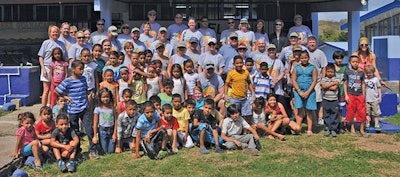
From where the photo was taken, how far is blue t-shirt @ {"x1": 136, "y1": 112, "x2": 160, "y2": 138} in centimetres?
618

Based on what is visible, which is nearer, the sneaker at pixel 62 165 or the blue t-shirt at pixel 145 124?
the sneaker at pixel 62 165

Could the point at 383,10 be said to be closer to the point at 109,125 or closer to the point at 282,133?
the point at 282,133

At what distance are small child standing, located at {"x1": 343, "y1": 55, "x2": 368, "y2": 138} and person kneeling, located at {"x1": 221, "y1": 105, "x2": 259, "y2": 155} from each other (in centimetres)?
184

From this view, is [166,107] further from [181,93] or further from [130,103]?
[181,93]

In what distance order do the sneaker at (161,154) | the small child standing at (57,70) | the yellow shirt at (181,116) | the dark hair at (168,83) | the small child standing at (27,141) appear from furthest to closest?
the small child standing at (57,70), the dark hair at (168,83), the yellow shirt at (181,116), the sneaker at (161,154), the small child standing at (27,141)

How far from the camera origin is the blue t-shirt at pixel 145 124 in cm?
618

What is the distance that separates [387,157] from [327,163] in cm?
91

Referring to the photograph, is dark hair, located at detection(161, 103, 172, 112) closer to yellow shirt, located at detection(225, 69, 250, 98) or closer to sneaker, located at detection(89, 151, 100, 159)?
sneaker, located at detection(89, 151, 100, 159)

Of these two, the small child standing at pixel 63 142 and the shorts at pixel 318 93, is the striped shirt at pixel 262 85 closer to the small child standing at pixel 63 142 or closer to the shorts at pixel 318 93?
the shorts at pixel 318 93

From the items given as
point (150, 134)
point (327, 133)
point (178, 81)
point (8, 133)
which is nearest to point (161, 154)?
point (150, 134)

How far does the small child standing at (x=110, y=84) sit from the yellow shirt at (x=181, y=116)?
846 millimetres

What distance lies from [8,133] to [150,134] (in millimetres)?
2765

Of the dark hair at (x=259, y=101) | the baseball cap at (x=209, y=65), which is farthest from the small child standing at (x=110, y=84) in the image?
the dark hair at (x=259, y=101)

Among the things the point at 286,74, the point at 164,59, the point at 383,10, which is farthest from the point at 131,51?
the point at 383,10
